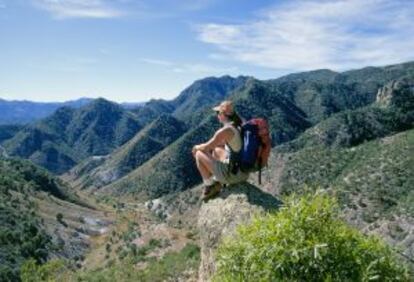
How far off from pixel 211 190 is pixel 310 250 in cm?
450

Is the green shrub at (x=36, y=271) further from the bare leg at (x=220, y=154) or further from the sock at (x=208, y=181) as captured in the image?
the bare leg at (x=220, y=154)

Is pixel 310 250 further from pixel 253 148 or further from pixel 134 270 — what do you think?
pixel 134 270

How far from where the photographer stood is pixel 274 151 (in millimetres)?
104625

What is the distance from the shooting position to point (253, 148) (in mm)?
11781

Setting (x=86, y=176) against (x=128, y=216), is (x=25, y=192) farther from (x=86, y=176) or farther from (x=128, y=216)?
(x=86, y=176)

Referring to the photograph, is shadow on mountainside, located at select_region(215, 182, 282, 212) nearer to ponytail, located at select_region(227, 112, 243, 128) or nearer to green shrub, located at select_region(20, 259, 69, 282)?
ponytail, located at select_region(227, 112, 243, 128)

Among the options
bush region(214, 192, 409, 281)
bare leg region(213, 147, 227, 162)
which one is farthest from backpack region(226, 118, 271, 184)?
bush region(214, 192, 409, 281)

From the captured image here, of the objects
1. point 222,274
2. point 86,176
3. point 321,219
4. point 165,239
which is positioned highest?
point 321,219

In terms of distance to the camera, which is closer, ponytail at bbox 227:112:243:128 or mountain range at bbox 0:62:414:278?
ponytail at bbox 227:112:243:128

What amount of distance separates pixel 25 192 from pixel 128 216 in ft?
68.0

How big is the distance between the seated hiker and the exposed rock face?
0.75ft

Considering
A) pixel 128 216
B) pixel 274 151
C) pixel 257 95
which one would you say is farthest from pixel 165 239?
pixel 257 95

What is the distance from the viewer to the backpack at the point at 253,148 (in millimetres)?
11477

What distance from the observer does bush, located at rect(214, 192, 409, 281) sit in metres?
8.24
